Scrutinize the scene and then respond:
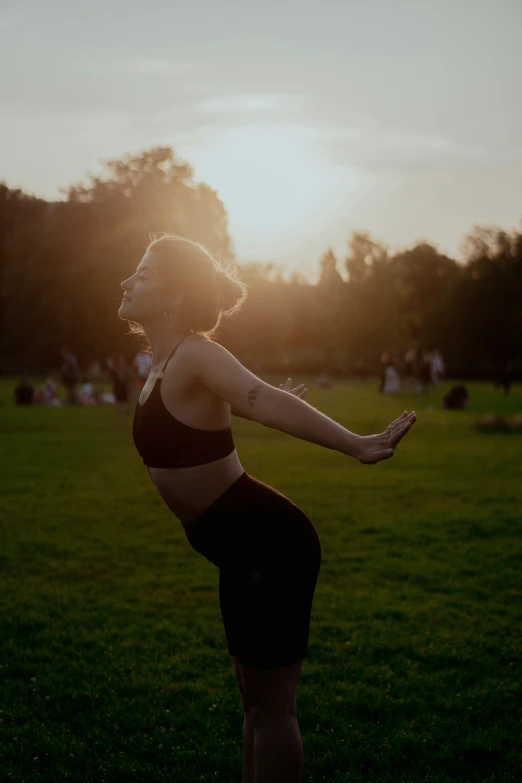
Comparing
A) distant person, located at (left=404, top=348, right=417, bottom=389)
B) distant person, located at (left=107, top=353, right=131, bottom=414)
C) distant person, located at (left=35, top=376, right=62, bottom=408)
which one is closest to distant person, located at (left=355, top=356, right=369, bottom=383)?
distant person, located at (left=404, top=348, right=417, bottom=389)

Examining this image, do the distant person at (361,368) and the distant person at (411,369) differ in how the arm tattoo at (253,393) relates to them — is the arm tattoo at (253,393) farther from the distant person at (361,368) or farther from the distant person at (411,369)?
the distant person at (361,368)

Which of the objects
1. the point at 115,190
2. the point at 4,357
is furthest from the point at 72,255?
the point at 4,357

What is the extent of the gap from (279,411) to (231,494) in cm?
45

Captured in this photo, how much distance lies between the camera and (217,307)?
3.23 metres

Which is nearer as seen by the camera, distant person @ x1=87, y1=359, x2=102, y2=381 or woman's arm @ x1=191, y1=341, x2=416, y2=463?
woman's arm @ x1=191, y1=341, x2=416, y2=463

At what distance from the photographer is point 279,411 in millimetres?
2857

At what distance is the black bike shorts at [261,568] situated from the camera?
3006 millimetres

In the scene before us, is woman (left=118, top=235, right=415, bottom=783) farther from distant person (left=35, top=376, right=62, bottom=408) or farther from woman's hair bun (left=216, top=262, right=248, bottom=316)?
distant person (left=35, top=376, right=62, bottom=408)

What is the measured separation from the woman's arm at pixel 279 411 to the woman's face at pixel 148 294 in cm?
32

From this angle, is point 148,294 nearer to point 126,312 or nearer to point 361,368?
point 126,312

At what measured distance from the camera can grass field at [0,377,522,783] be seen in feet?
14.3

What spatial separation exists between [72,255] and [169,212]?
7218 millimetres

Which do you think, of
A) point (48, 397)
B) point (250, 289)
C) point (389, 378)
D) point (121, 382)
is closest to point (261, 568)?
point (250, 289)

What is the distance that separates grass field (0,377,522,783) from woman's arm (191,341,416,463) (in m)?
Answer: 2.28
